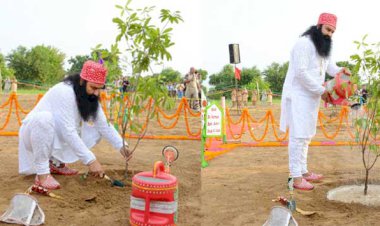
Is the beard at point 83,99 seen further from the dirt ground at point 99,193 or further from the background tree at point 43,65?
the background tree at point 43,65

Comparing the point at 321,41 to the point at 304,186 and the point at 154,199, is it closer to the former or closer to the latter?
the point at 304,186

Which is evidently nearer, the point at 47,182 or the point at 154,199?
the point at 154,199

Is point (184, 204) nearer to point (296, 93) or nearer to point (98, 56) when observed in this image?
point (296, 93)

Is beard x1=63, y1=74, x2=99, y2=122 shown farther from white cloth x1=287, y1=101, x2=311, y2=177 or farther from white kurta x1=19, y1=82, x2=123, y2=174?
white cloth x1=287, y1=101, x2=311, y2=177

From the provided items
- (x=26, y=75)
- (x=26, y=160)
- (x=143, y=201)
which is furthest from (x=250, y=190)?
(x=26, y=75)

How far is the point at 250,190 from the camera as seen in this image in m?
3.67

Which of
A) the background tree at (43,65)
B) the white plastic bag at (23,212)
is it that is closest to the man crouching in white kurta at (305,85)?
the white plastic bag at (23,212)

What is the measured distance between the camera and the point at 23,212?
2.52 meters

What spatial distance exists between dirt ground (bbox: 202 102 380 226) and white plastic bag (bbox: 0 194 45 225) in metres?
1.11

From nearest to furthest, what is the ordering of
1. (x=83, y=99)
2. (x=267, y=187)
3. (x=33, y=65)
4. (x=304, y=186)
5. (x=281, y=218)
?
(x=281, y=218), (x=83, y=99), (x=304, y=186), (x=267, y=187), (x=33, y=65)

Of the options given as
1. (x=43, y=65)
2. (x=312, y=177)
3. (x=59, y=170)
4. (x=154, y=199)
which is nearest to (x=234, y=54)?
(x=312, y=177)

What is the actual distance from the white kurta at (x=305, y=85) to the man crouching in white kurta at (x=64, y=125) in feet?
4.89

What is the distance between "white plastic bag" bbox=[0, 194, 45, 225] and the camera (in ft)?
8.23

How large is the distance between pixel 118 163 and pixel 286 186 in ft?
6.27
